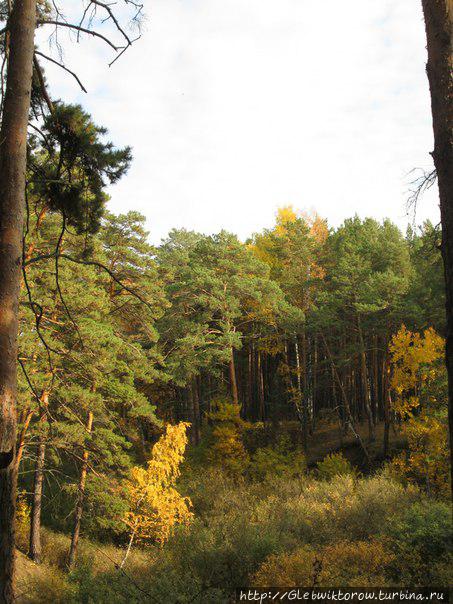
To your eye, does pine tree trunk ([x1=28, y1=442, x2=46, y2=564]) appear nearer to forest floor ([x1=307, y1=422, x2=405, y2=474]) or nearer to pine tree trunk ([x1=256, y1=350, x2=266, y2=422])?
forest floor ([x1=307, y1=422, x2=405, y2=474])

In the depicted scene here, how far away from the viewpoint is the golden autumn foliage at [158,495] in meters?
17.6

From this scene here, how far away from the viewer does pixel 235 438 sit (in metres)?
25.4

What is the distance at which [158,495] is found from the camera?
1795 cm

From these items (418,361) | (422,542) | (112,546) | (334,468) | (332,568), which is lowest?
(112,546)

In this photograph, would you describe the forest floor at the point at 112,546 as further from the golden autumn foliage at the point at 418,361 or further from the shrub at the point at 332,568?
the golden autumn foliage at the point at 418,361

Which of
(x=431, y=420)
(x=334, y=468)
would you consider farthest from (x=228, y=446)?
(x=431, y=420)

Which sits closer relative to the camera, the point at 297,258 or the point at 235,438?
the point at 235,438

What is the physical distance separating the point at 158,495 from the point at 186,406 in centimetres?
1279

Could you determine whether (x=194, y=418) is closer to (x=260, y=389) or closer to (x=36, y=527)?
(x=260, y=389)

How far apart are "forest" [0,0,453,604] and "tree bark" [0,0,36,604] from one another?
0.05 ft

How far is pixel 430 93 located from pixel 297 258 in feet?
88.2

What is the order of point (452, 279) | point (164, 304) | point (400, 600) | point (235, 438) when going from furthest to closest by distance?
point (235, 438), point (164, 304), point (400, 600), point (452, 279)

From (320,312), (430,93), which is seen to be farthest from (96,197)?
(320,312)

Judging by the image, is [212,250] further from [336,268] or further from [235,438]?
[235,438]
